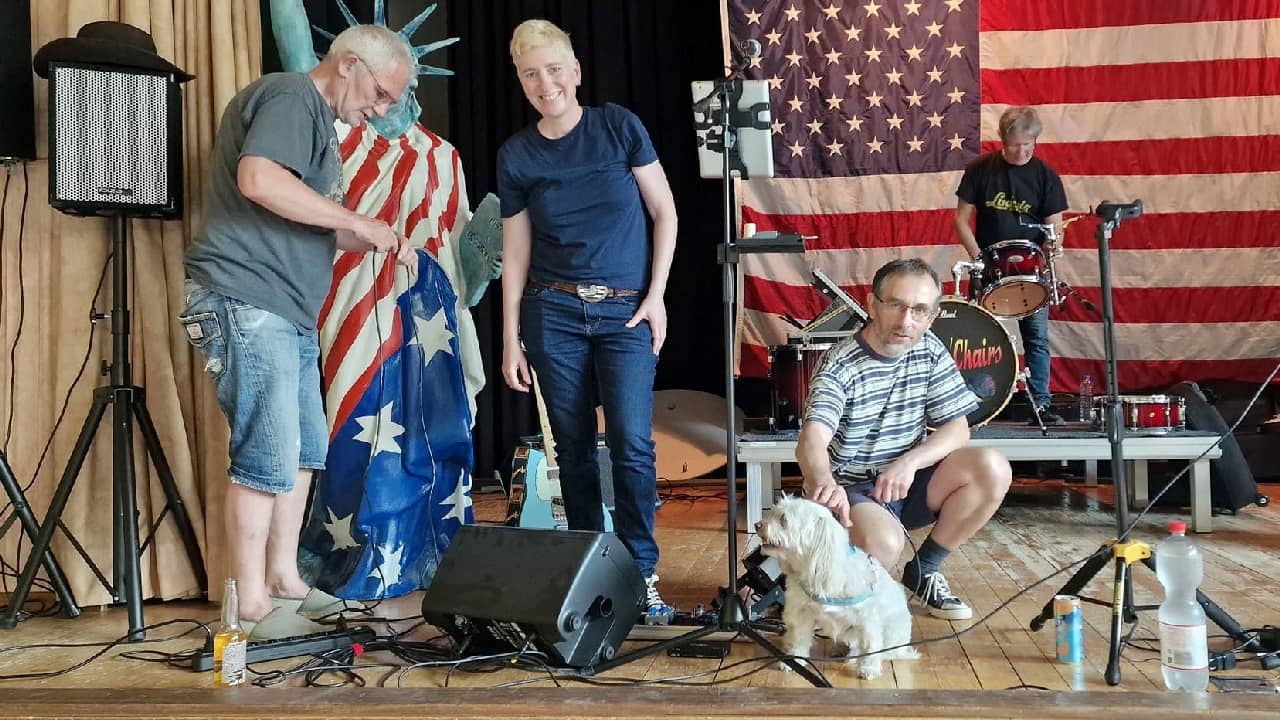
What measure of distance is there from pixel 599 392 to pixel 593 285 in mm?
276

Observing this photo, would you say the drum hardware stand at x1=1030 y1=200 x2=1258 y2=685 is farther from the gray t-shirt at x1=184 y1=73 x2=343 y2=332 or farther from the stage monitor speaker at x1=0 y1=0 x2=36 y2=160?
the stage monitor speaker at x1=0 y1=0 x2=36 y2=160

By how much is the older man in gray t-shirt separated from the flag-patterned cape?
475mm

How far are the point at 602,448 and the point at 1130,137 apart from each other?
3.35 metres

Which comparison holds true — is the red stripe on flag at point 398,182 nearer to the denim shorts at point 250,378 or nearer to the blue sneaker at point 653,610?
the denim shorts at point 250,378

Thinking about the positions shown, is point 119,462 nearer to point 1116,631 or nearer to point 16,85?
point 16,85

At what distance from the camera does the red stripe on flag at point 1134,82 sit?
16.9 ft

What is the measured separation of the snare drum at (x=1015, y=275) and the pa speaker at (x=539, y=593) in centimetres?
266

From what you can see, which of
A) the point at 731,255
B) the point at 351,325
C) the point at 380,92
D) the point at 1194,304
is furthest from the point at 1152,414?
the point at 380,92

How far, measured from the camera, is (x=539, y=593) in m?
2.02

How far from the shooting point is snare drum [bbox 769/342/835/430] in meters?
4.39

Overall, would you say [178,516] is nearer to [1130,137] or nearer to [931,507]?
[931,507]

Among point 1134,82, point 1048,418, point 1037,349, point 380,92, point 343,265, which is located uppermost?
point 1134,82

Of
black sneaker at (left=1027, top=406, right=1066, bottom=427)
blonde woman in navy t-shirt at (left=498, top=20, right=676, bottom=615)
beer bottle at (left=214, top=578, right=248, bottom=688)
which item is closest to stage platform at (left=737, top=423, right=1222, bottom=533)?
black sneaker at (left=1027, top=406, right=1066, bottom=427)

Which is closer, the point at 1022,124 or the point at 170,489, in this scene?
the point at 170,489
